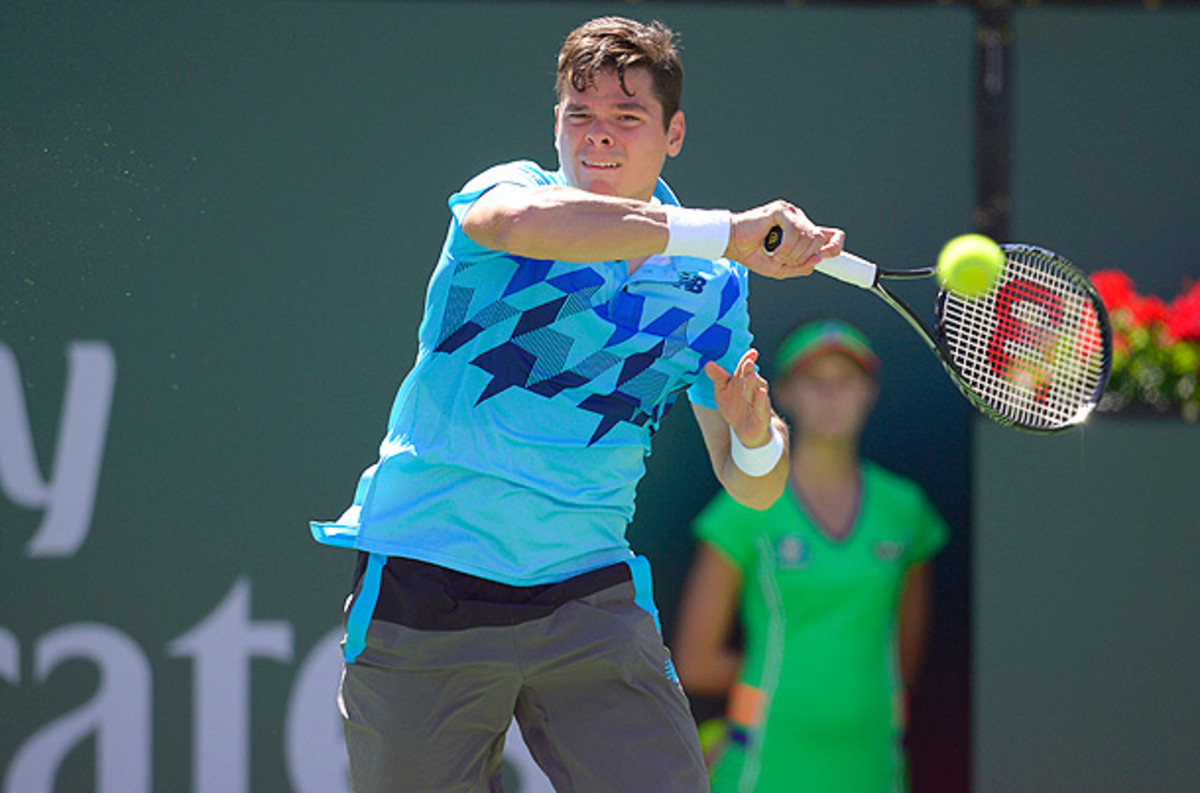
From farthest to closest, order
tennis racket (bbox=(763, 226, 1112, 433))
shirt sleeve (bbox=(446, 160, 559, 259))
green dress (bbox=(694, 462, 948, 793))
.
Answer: green dress (bbox=(694, 462, 948, 793)) < tennis racket (bbox=(763, 226, 1112, 433)) < shirt sleeve (bbox=(446, 160, 559, 259))

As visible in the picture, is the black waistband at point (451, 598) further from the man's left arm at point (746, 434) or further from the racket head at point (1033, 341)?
the racket head at point (1033, 341)

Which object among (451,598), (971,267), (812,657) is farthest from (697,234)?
(812,657)

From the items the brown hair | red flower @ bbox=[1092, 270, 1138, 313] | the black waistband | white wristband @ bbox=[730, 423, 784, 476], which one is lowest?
the black waistband

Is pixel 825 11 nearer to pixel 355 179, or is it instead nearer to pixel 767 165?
pixel 767 165

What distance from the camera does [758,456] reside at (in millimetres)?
2893

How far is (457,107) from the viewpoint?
427 cm

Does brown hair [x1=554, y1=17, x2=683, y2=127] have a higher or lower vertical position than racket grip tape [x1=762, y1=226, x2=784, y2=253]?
higher

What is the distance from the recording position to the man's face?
110 inches

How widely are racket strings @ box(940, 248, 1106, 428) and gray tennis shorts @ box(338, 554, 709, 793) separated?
101cm

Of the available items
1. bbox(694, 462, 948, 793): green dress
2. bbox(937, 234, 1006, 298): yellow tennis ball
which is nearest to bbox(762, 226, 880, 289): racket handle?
bbox(937, 234, 1006, 298): yellow tennis ball

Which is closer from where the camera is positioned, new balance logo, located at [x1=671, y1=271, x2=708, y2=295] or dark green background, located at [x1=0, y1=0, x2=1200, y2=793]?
new balance logo, located at [x1=671, y1=271, x2=708, y2=295]

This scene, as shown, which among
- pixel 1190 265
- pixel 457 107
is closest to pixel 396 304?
pixel 457 107

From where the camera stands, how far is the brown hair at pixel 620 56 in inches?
110

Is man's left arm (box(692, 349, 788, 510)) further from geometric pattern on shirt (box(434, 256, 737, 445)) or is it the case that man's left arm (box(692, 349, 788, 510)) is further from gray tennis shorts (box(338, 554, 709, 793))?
gray tennis shorts (box(338, 554, 709, 793))
